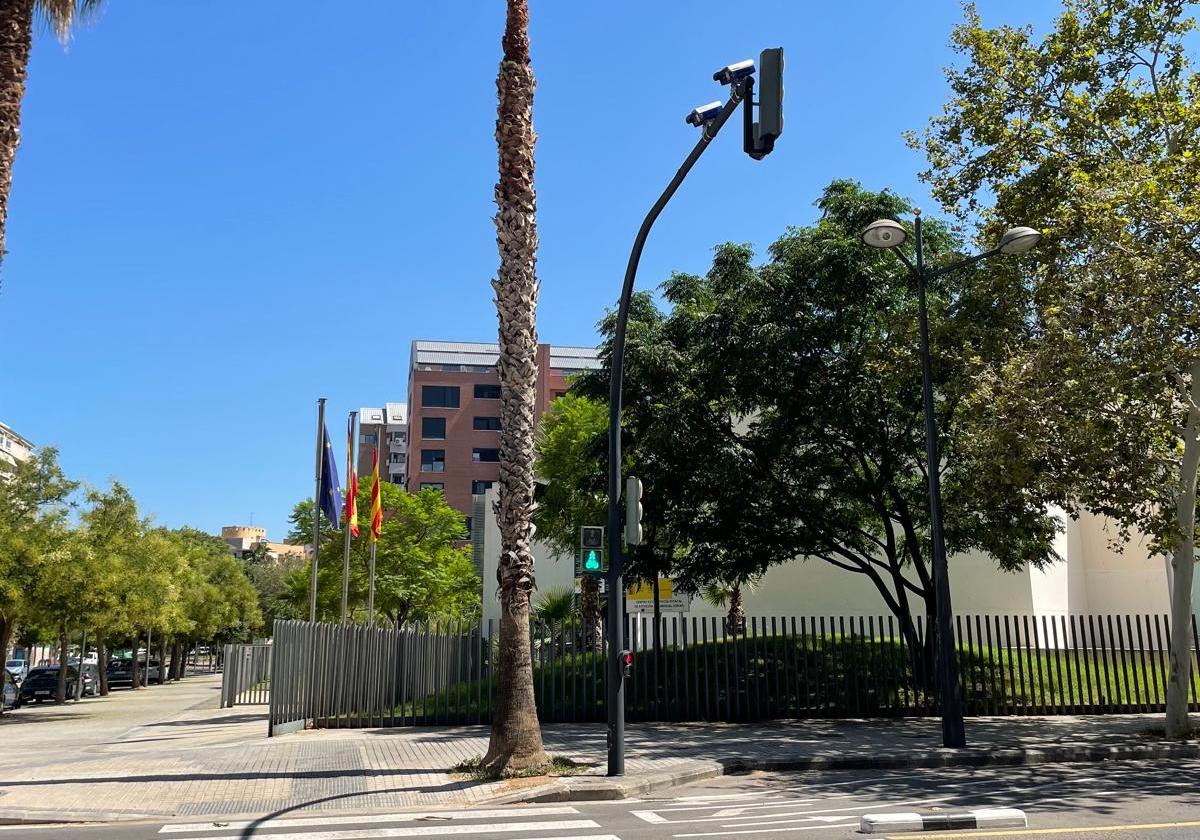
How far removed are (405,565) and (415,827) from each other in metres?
36.0

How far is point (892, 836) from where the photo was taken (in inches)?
300

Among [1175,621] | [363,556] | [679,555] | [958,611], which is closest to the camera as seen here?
[1175,621]

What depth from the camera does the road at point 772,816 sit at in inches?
312

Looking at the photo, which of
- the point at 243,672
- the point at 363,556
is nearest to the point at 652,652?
the point at 243,672

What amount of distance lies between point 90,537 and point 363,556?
44.7ft

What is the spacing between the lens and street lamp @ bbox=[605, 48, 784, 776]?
9320mm

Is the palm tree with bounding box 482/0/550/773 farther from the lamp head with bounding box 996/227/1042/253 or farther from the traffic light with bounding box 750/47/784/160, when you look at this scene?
the lamp head with bounding box 996/227/1042/253

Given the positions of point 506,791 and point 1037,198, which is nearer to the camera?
point 506,791

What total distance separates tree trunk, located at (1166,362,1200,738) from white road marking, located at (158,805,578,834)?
1060cm

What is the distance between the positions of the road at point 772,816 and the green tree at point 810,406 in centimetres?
753

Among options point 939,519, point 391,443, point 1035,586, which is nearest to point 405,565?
point 1035,586

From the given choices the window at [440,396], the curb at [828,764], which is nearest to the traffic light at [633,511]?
the curb at [828,764]

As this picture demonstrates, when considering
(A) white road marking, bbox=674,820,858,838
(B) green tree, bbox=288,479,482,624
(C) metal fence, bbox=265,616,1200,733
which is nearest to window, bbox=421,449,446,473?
(B) green tree, bbox=288,479,482,624

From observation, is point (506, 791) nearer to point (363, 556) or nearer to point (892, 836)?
point (892, 836)
